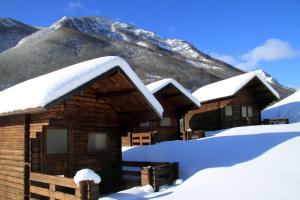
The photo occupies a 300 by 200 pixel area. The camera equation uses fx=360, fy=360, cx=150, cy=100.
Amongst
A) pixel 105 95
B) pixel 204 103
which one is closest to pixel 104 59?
pixel 105 95

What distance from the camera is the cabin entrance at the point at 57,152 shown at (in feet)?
43.4

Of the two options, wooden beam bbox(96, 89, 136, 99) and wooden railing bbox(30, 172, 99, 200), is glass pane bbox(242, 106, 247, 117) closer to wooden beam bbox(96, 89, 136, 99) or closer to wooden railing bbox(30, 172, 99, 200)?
wooden beam bbox(96, 89, 136, 99)

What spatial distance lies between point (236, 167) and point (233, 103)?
16990 millimetres

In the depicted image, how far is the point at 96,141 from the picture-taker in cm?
1517

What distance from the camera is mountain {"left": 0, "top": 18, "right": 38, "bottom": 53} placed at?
121219 mm

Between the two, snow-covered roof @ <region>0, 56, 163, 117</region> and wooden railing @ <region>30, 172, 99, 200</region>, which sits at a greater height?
snow-covered roof @ <region>0, 56, 163, 117</region>

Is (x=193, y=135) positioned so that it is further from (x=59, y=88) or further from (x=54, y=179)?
(x=54, y=179)

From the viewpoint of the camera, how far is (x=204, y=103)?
29.9 m

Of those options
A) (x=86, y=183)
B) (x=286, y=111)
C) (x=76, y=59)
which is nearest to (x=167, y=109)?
(x=86, y=183)

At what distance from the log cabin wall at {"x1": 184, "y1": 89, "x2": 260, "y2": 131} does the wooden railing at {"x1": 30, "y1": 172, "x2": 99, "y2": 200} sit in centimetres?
1738

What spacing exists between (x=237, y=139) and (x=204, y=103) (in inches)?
513

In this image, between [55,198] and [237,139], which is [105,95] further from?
[237,139]

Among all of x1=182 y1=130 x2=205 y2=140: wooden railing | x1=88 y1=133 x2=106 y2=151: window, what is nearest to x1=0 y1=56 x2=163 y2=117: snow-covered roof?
x1=88 y1=133 x2=106 y2=151: window

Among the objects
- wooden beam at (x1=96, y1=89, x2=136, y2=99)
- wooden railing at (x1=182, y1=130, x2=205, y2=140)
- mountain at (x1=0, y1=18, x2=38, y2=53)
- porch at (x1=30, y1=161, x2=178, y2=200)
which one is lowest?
porch at (x1=30, y1=161, x2=178, y2=200)
